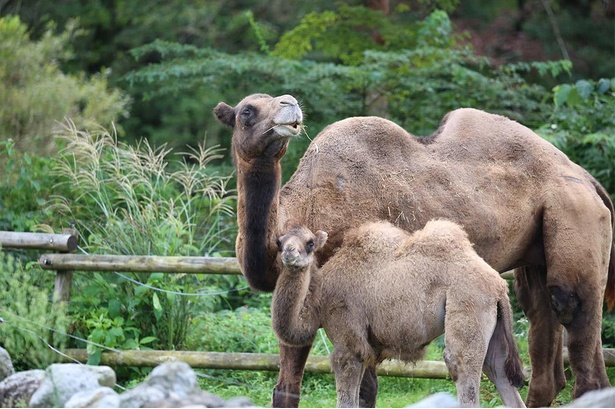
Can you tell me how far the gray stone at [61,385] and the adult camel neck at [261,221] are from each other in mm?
1824

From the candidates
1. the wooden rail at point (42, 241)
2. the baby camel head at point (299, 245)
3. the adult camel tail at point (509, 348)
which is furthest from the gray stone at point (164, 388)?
the wooden rail at point (42, 241)

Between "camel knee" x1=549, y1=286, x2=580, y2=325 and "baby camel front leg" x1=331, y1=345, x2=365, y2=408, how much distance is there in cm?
210

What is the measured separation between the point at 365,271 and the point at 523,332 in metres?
4.08

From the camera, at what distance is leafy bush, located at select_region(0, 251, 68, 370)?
8.22 m

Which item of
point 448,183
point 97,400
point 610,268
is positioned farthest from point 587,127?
point 97,400

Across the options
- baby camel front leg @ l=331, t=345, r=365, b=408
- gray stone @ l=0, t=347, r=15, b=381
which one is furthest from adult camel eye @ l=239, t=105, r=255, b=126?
gray stone @ l=0, t=347, r=15, b=381

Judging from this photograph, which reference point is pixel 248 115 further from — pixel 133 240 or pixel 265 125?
pixel 133 240

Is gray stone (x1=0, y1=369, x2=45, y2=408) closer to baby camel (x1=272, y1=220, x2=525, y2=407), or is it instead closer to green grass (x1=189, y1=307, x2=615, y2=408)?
baby camel (x1=272, y1=220, x2=525, y2=407)

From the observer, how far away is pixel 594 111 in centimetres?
1188

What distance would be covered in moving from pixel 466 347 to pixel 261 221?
1.59 metres

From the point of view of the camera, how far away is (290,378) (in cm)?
727

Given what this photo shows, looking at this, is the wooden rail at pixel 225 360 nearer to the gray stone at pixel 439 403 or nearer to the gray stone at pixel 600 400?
the gray stone at pixel 439 403

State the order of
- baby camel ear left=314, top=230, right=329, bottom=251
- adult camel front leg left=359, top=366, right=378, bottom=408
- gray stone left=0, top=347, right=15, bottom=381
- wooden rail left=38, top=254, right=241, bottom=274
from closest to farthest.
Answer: gray stone left=0, top=347, right=15, bottom=381
baby camel ear left=314, top=230, right=329, bottom=251
adult camel front leg left=359, top=366, right=378, bottom=408
wooden rail left=38, top=254, right=241, bottom=274

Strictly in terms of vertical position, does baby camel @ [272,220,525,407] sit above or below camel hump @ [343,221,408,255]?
below
